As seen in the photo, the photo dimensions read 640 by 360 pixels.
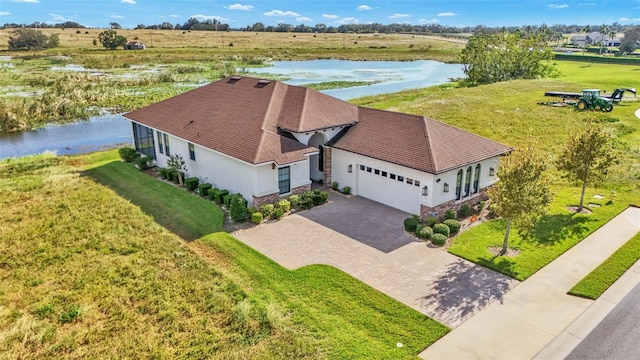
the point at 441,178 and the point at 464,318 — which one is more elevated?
the point at 441,178

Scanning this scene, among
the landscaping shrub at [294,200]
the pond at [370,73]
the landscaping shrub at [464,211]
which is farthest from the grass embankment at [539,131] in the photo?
the landscaping shrub at [294,200]

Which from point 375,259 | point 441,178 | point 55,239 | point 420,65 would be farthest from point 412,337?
point 420,65

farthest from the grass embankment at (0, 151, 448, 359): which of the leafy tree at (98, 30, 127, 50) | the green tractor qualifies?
the leafy tree at (98, 30, 127, 50)

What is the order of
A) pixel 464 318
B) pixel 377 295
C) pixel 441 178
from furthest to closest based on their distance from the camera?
pixel 441 178
pixel 377 295
pixel 464 318

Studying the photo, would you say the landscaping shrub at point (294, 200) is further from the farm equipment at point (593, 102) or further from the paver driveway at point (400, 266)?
the farm equipment at point (593, 102)

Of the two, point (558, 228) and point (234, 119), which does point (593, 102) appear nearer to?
point (558, 228)

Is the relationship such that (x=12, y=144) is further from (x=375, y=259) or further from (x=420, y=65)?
(x=420, y=65)

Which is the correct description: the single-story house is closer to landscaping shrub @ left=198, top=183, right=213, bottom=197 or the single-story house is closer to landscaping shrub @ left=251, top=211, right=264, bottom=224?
landscaping shrub @ left=198, top=183, right=213, bottom=197
